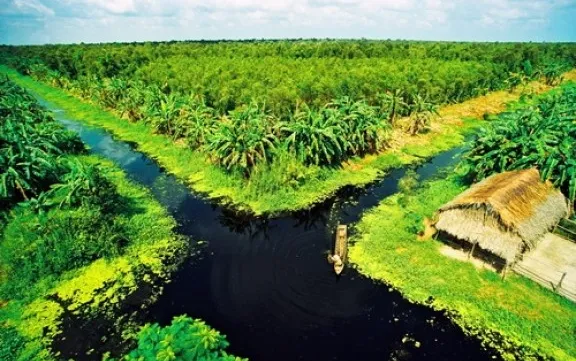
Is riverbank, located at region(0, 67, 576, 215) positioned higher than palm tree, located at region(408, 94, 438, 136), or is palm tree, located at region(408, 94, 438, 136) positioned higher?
palm tree, located at region(408, 94, 438, 136)

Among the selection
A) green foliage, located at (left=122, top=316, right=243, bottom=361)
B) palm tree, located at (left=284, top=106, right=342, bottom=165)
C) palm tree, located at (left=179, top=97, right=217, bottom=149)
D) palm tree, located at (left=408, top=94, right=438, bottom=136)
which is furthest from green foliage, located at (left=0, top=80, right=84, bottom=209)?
palm tree, located at (left=408, top=94, right=438, bottom=136)

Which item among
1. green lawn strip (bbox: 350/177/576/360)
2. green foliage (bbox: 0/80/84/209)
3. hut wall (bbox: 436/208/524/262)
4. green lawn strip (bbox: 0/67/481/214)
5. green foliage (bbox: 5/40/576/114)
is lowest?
green lawn strip (bbox: 350/177/576/360)

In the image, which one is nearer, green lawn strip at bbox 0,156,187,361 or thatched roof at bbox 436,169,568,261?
green lawn strip at bbox 0,156,187,361

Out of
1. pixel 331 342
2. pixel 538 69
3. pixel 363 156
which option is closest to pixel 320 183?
pixel 363 156

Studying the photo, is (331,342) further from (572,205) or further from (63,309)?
(572,205)

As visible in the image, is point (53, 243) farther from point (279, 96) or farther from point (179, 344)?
point (279, 96)

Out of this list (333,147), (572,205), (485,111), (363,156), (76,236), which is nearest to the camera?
(76,236)

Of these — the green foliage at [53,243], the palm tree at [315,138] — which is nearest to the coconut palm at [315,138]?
the palm tree at [315,138]

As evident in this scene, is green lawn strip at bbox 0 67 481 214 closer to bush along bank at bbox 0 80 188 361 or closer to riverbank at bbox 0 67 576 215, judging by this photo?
riverbank at bbox 0 67 576 215
